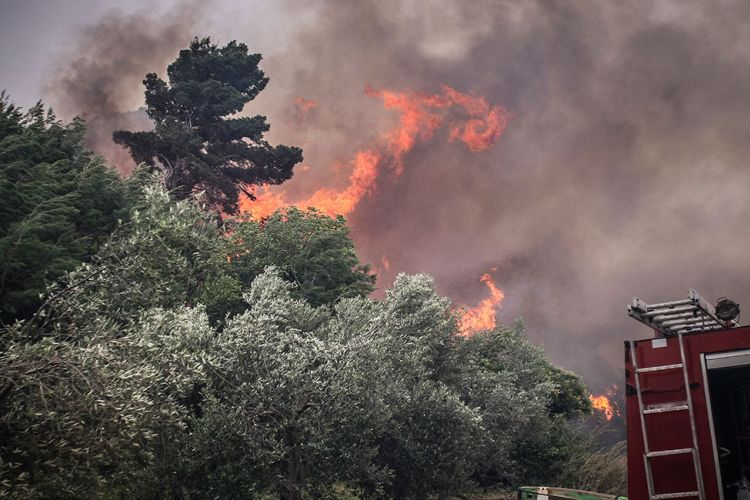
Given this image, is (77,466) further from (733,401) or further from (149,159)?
(149,159)

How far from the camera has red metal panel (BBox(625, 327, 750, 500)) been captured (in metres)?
11.4

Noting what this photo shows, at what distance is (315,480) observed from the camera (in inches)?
930

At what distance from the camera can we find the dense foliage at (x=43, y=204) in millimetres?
27969

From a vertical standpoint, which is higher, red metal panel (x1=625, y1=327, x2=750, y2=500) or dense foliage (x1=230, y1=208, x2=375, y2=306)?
dense foliage (x1=230, y1=208, x2=375, y2=306)

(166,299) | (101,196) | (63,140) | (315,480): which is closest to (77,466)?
(166,299)

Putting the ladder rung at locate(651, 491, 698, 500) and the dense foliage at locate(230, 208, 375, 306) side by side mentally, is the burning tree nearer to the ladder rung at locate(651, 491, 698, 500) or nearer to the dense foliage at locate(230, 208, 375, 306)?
the dense foliage at locate(230, 208, 375, 306)

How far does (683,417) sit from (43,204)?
27282 millimetres

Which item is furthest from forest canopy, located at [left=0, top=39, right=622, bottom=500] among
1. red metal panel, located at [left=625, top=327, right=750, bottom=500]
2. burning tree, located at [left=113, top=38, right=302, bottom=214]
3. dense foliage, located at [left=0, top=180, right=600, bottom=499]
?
burning tree, located at [left=113, top=38, right=302, bottom=214]

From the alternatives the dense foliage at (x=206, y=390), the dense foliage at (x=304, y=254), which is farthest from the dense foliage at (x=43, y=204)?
the dense foliage at (x=304, y=254)

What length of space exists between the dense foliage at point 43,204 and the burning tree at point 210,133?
1878 centimetres

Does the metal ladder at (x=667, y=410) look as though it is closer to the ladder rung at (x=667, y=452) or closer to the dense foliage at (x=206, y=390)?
the ladder rung at (x=667, y=452)

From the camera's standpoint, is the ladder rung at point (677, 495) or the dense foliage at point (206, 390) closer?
the ladder rung at point (677, 495)

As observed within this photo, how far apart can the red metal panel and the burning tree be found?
51.9 metres

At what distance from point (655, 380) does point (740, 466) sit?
2.69 meters
